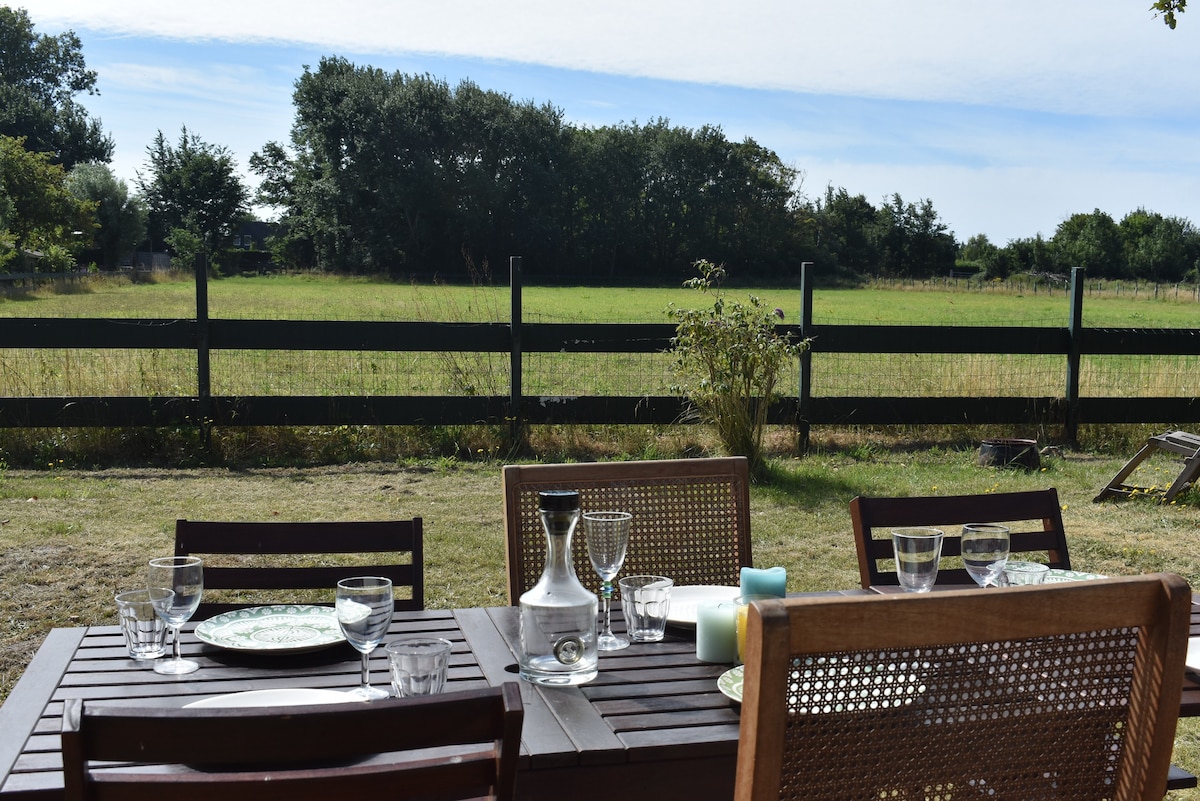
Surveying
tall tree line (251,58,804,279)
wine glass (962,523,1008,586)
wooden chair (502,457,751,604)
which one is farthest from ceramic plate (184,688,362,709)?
tall tree line (251,58,804,279)

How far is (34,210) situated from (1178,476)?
144ft

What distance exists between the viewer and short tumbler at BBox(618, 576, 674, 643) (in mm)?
2146

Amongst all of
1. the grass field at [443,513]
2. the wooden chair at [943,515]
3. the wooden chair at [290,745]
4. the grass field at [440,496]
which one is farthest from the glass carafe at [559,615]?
the grass field at [443,513]

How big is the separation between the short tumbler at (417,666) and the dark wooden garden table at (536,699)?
0.58 feet

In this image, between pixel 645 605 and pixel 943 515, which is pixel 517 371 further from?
pixel 645 605

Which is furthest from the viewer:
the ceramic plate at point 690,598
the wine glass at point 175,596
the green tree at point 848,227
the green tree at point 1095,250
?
the green tree at point 1095,250

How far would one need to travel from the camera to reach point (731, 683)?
1.87 meters

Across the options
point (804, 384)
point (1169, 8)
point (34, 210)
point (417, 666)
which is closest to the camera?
point (417, 666)

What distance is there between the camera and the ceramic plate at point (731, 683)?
5.94 feet

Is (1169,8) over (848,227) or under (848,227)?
under

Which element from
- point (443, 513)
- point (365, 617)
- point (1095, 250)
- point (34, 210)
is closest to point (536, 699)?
point (365, 617)

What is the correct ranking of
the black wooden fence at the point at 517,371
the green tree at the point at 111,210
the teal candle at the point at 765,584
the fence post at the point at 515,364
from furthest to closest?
1. the green tree at the point at 111,210
2. the fence post at the point at 515,364
3. the black wooden fence at the point at 517,371
4. the teal candle at the point at 765,584

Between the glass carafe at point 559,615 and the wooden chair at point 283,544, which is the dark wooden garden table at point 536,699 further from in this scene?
the wooden chair at point 283,544

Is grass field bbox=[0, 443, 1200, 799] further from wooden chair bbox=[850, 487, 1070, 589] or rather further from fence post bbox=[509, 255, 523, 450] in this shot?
wooden chair bbox=[850, 487, 1070, 589]
